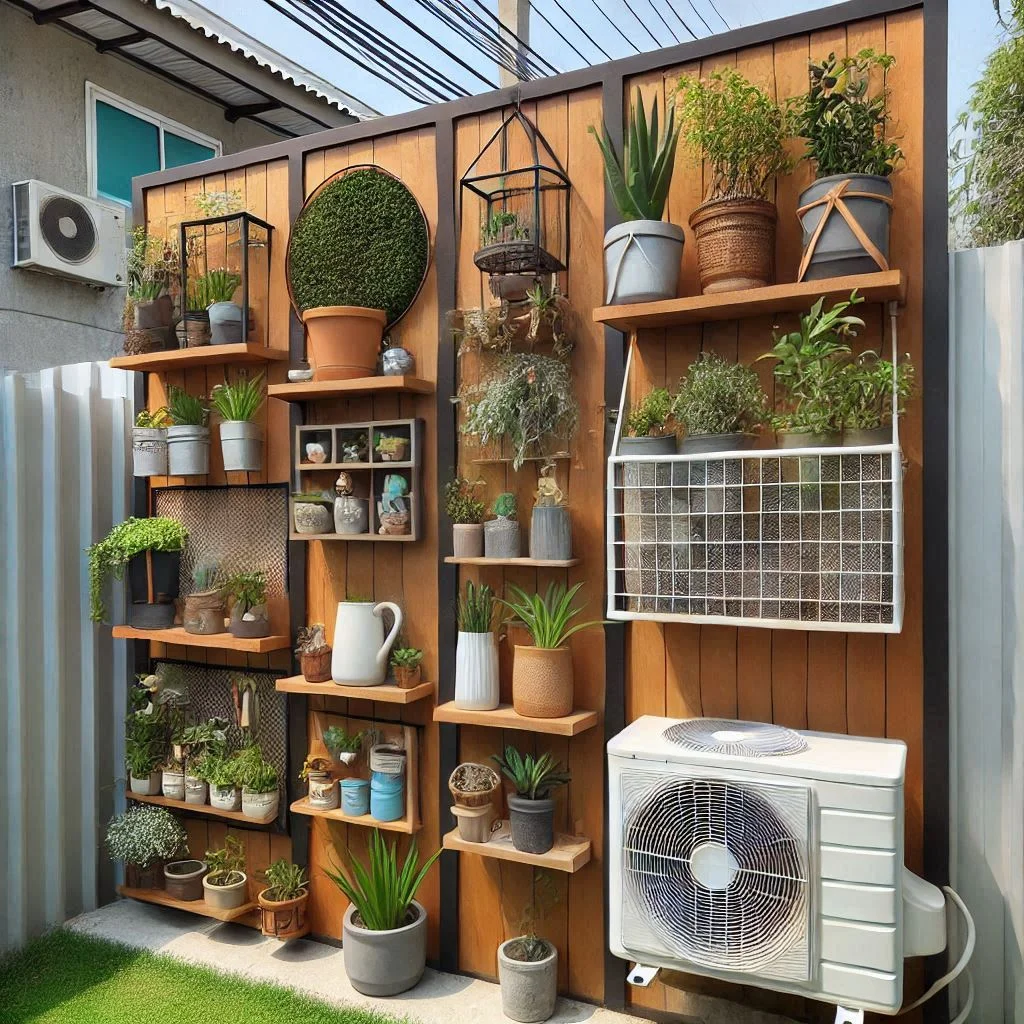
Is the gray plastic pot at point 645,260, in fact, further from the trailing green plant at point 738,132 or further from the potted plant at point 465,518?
the potted plant at point 465,518

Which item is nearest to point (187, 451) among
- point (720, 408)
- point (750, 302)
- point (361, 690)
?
point (361, 690)

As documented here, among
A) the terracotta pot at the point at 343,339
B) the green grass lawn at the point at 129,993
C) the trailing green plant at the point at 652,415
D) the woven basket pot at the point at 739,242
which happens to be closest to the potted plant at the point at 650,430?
the trailing green plant at the point at 652,415

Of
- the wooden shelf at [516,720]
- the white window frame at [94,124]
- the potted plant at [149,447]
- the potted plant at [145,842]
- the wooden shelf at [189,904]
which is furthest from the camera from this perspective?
the white window frame at [94,124]

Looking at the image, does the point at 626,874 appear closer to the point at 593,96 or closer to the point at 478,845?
the point at 478,845

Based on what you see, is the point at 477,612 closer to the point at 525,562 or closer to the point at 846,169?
the point at 525,562

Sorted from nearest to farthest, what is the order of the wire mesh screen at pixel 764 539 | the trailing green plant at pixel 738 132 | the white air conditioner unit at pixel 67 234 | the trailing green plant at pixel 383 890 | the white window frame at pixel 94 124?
the wire mesh screen at pixel 764 539, the trailing green plant at pixel 738 132, the trailing green plant at pixel 383 890, the white air conditioner unit at pixel 67 234, the white window frame at pixel 94 124

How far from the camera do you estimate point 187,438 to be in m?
3.16

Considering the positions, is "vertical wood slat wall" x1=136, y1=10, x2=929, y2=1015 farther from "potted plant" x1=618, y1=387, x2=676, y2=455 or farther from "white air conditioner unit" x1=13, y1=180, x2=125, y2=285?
"white air conditioner unit" x1=13, y1=180, x2=125, y2=285

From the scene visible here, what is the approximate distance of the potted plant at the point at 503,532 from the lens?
8.50 feet

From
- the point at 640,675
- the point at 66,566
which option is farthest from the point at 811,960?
the point at 66,566

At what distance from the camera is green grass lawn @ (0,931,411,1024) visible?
2.56 m

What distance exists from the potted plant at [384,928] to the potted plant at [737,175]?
1.97 meters

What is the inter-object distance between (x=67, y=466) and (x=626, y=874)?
254 centimetres

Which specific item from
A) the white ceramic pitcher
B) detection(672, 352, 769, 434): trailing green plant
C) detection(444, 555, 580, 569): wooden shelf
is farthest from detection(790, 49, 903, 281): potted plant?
the white ceramic pitcher
